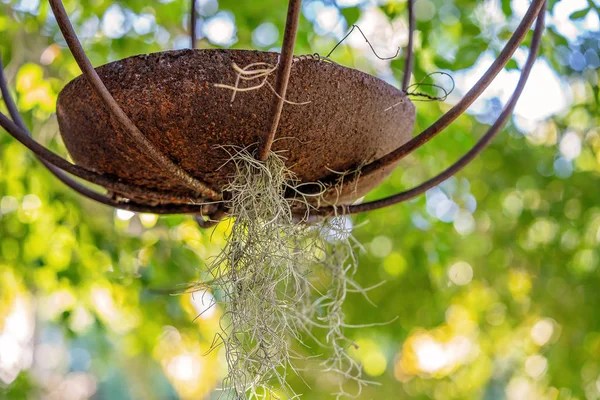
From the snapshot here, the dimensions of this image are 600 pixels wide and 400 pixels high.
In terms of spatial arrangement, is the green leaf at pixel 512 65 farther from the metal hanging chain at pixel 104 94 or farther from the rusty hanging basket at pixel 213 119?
the metal hanging chain at pixel 104 94

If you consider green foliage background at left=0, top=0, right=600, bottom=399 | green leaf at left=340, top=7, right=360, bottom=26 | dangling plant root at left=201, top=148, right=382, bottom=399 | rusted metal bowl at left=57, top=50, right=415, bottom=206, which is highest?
rusted metal bowl at left=57, top=50, right=415, bottom=206

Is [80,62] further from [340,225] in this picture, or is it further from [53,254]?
[53,254]

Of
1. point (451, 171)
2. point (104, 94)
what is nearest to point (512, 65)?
point (451, 171)

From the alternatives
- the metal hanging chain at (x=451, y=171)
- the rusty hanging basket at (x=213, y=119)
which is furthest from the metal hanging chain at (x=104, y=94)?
the metal hanging chain at (x=451, y=171)

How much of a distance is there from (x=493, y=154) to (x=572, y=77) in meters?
0.26

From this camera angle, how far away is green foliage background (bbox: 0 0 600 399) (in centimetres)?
115

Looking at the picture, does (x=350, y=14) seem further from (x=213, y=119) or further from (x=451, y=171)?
(x=213, y=119)

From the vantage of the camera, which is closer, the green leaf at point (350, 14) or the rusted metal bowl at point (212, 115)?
the rusted metal bowl at point (212, 115)

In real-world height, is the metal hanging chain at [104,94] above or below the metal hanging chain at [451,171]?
above

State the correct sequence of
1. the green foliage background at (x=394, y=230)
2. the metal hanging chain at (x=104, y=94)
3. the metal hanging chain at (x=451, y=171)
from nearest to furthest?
the metal hanging chain at (x=104, y=94), the metal hanging chain at (x=451, y=171), the green foliage background at (x=394, y=230)

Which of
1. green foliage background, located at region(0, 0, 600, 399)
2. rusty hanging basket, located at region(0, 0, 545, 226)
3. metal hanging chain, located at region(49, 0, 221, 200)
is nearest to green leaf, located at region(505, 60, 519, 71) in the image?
green foliage background, located at region(0, 0, 600, 399)

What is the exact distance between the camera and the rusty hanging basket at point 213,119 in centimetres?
41

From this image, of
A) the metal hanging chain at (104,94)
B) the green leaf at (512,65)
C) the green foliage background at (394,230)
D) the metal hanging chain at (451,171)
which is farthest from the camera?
the green foliage background at (394,230)

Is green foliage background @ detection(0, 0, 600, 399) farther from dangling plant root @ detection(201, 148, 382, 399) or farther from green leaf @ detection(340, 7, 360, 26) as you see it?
dangling plant root @ detection(201, 148, 382, 399)
